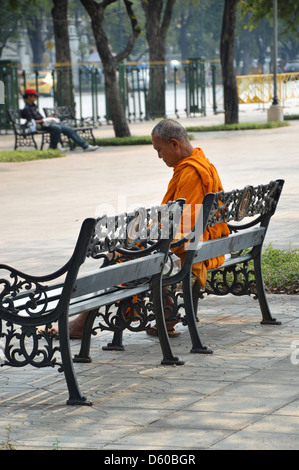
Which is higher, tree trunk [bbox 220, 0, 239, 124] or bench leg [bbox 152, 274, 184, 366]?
tree trunk [bbox 220, 0, 239, 124]

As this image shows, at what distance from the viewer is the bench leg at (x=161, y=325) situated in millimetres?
5266

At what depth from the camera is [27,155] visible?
20.7m

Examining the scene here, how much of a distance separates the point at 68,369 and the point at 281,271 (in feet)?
10.7

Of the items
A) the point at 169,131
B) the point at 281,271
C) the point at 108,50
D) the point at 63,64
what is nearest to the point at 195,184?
the point at 169,131

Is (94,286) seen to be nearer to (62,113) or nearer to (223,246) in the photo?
(223,246)

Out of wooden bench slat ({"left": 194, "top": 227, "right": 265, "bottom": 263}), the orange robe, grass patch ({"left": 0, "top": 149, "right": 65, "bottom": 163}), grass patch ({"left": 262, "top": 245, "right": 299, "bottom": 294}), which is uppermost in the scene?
the orange robe

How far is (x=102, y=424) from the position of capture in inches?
166

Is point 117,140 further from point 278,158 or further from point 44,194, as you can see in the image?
point 44,194

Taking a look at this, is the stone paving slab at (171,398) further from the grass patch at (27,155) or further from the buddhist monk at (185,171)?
the grass patch at (27,155)

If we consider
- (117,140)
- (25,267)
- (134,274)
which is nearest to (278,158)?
(117,140)

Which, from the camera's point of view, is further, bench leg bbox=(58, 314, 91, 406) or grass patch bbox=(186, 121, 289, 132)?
grass patch bbox=(186, 121, 289, 132)

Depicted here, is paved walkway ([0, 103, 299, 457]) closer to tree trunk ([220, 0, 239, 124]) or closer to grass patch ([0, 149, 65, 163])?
grass patch ([0, 149, 65, 163])

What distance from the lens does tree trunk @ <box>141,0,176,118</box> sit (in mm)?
33062

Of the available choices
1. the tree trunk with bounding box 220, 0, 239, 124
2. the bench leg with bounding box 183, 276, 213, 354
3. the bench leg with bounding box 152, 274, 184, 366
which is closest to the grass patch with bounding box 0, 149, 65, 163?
the tree trunk with bounding box 220, 0, 239, 124
